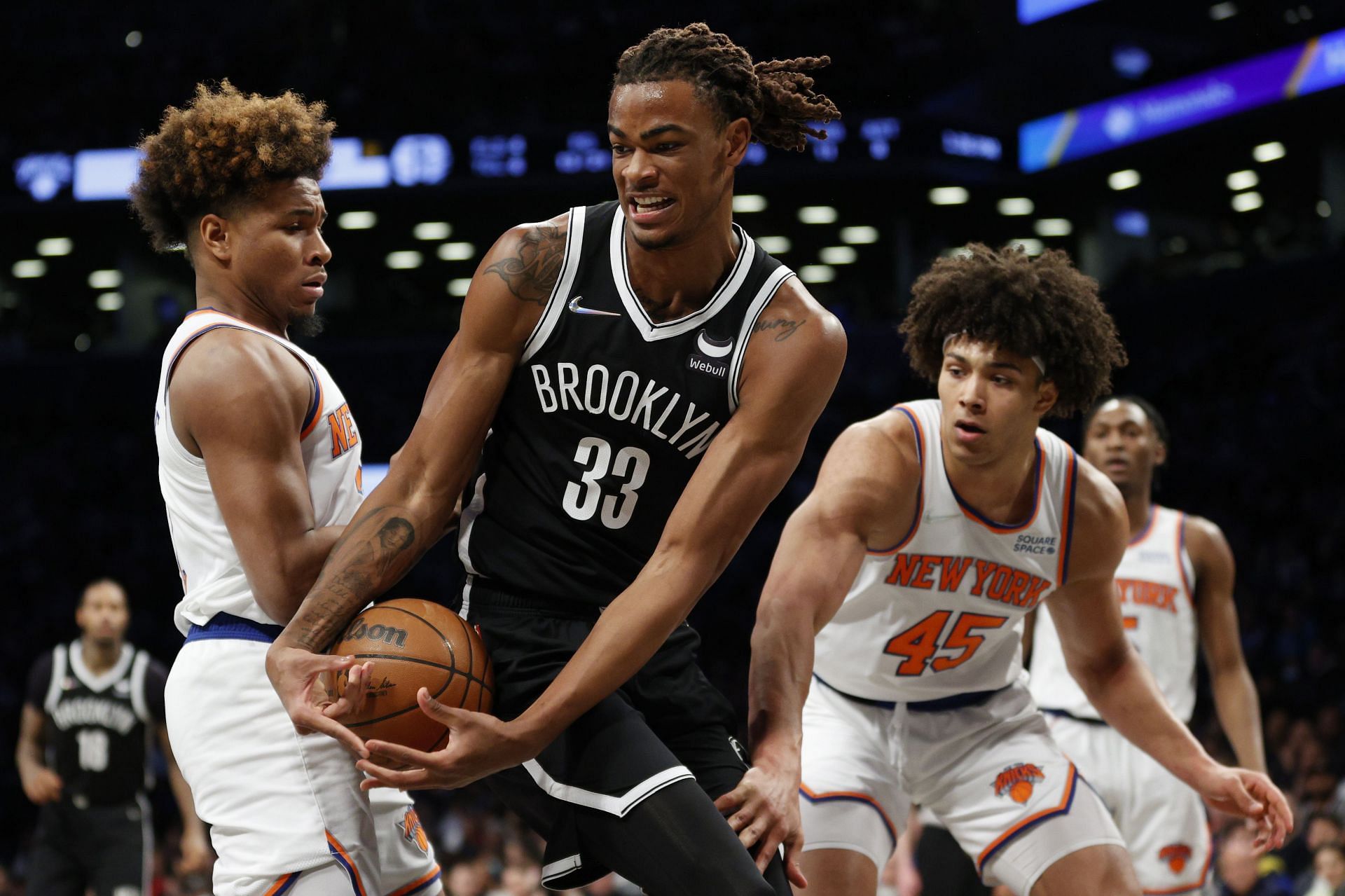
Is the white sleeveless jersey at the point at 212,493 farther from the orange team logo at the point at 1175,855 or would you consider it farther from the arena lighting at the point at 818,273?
the arena lighting at the point at 818,273

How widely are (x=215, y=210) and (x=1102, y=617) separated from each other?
2.82m

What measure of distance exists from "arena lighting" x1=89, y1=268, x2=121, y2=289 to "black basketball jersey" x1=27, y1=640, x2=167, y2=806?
15683 mm

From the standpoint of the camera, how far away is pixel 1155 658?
6148 mm

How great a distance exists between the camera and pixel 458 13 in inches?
838

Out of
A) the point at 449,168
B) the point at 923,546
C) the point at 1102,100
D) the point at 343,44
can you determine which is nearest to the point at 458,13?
the point at 343,44

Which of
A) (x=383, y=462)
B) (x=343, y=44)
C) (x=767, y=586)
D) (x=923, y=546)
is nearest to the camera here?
(x=767, y=586)

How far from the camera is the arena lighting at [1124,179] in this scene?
20672 mm

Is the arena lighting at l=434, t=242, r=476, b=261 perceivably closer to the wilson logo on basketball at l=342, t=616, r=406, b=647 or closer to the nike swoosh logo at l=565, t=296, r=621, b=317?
the nike swoosh logo at l=565, t=296, r=621, b=317

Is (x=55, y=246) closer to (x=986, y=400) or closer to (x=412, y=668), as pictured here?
(x=986, y=400)

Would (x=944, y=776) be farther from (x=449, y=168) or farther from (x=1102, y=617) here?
(x=449, y=168)

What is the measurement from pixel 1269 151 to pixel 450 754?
1956 centimetres

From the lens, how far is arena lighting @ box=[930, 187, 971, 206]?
823 inches

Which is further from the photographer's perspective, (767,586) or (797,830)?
(767,586)

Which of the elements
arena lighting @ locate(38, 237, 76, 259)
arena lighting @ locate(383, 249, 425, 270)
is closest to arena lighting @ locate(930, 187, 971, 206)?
arena lighting @ locate(383, 249, 425, 270)
